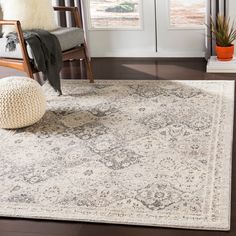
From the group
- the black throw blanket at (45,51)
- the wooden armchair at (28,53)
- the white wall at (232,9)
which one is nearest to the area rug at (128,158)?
the black throw blanket at (45,51)

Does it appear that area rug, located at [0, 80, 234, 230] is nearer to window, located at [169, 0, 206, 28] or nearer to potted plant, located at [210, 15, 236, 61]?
potted plant, located at [210, 15, 236, 61]

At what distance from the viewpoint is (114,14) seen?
5.04 m

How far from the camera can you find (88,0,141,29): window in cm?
499

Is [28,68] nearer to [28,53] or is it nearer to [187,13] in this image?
[28,53]

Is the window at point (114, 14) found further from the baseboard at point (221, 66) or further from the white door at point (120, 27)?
the baseboard at point (221, 66)

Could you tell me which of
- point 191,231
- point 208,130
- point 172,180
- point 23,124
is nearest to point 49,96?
point 23,124

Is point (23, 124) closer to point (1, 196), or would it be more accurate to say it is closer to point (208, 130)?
point (1, 196)

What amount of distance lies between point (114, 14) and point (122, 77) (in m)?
0.81

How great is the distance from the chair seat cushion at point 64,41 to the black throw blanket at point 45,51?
41mm

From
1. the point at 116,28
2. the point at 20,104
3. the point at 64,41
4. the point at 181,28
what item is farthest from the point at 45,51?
the point at 181,28

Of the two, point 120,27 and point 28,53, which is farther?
point 120,27

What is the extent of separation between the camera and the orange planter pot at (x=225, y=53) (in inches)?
180

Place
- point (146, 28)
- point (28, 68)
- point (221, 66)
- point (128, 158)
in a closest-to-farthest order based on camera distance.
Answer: point (128, 158) < point (28, 68) < point (221, 66) < point (146, 28)

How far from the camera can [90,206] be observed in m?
2.55
